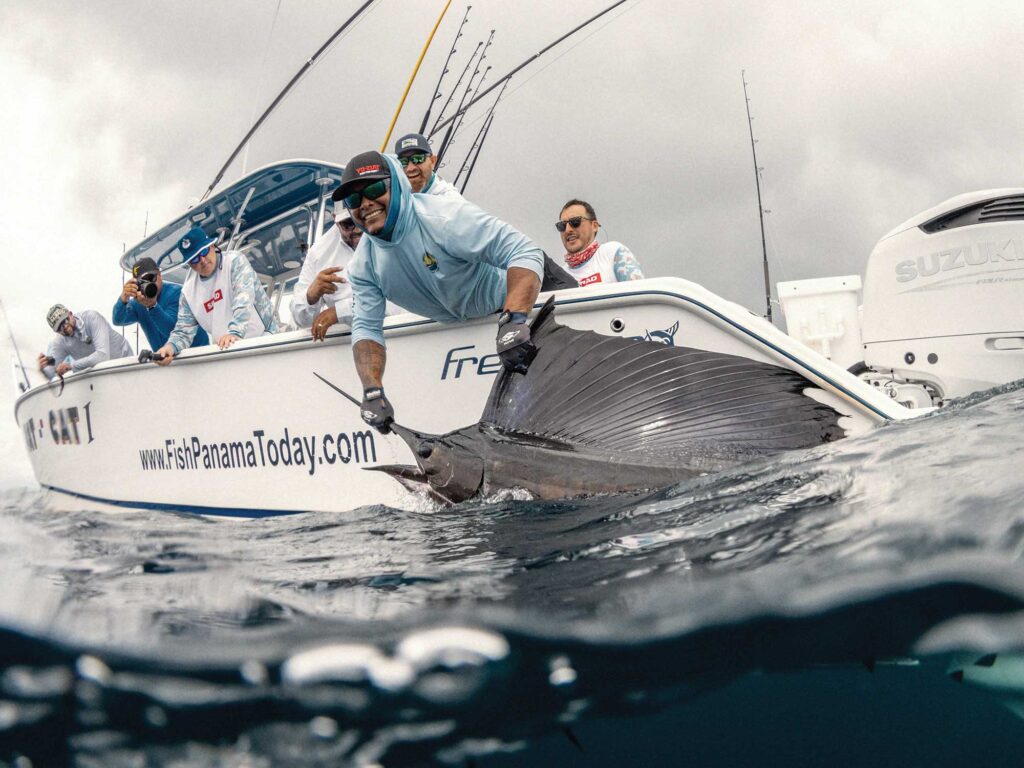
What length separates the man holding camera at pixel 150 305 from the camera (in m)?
4.84

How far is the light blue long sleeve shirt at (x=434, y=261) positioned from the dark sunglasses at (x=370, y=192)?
37mm

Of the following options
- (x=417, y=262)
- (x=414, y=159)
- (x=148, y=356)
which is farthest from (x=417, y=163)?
A: (x=148, y=356)

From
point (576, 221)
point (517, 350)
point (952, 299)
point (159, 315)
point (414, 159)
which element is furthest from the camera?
point (159, 315)

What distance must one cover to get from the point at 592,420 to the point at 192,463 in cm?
253

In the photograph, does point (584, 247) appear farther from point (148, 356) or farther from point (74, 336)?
point (74, 336)

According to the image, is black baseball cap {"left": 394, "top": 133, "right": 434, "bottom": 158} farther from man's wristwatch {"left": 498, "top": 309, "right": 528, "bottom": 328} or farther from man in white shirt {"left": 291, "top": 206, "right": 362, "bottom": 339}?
man's wristwatch {"left": 498, "top": 309, "right": 528, "bottom": 328}

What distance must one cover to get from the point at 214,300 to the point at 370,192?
2012mm

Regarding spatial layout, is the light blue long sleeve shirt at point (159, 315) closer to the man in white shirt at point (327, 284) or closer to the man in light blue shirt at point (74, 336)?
the man in light blue shirt at point (74, 336)

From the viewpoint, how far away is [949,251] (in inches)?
137

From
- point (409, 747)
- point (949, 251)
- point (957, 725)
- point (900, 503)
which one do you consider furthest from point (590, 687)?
point (949, 251)

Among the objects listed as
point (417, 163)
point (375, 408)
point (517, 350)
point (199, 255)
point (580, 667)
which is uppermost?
point (417, 163)

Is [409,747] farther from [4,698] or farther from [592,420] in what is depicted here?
[592,420]

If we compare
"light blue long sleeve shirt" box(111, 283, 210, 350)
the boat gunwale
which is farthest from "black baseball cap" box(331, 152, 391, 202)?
"light blue long sleeve shirt" box(111, 283, 210, 350)

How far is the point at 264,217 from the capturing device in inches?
280
